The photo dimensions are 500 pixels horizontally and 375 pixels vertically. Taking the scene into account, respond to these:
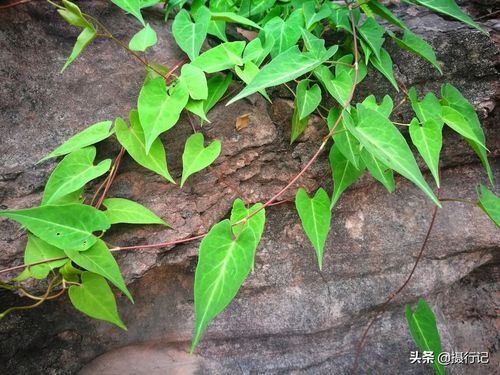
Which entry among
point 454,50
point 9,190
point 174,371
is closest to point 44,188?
point 9,190

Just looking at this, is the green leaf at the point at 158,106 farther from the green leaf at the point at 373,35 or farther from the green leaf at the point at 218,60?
the green leaf at the point at 373,35

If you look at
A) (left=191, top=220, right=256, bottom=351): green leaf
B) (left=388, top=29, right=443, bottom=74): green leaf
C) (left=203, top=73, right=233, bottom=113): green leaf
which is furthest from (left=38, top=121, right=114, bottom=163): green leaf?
(left=388, top=29, right=443, bottom=74): green leaf

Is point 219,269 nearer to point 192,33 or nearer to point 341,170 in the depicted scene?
point 341,170

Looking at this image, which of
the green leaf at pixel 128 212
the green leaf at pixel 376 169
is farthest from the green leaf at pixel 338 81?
the green leaf at pixel 128 212

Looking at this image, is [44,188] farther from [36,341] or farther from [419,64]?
[419,64]

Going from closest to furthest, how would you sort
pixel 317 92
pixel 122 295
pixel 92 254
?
pixel 92 254 → pixel 317 92 → pixel 122 295

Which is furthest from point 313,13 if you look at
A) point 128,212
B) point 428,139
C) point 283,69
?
point 128,212
